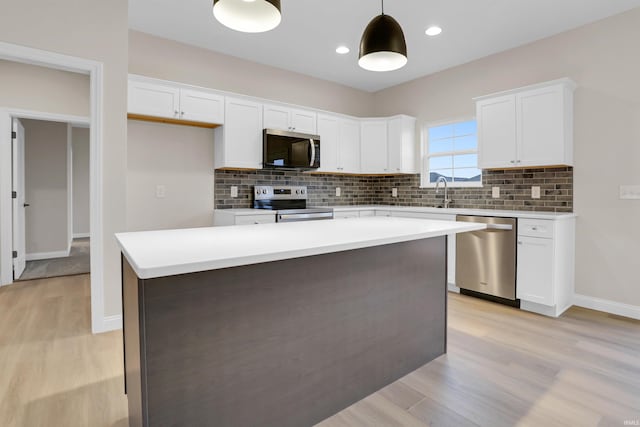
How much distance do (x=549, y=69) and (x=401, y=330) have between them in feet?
10.5

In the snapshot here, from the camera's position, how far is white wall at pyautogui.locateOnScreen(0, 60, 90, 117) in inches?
153

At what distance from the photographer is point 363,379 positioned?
188cm

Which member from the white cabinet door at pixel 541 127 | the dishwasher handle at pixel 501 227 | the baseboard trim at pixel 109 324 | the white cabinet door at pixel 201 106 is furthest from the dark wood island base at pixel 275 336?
the white cabinet door at pixel 201 106

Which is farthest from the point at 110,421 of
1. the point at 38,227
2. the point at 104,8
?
the point at 38,227

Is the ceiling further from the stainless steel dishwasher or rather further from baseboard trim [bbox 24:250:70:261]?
baseboard trim [bbox 24:250:70:261]

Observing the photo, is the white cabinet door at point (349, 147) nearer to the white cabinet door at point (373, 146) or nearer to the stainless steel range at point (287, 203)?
the white cabinet door at point (373, 146)

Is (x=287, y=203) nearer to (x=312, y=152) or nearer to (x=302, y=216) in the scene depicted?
(x=302, y=216)

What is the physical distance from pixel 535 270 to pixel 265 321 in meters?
2.76

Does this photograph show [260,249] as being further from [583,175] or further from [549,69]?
[549,69]

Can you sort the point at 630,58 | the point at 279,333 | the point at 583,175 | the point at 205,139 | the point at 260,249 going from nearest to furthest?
the point at 260,249, the point at 279,333, the point at 630,58, the point at 583,175, the point at 205,139

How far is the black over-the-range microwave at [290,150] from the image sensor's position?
4062 mm

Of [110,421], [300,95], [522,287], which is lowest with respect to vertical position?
[110,421]

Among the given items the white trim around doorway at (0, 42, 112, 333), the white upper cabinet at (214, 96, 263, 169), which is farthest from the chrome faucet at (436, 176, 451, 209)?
the white trim around doorway at (0, 42, 112, 333)

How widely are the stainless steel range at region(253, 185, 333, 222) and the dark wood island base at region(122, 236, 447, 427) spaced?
80.6 inches
